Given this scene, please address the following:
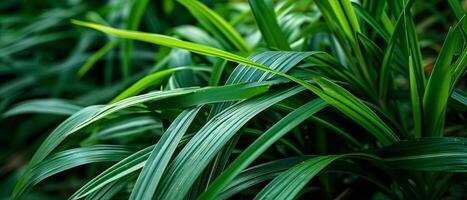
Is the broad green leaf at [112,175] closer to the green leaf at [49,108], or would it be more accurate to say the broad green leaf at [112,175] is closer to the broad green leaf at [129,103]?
the broad green leaf at [129,103]

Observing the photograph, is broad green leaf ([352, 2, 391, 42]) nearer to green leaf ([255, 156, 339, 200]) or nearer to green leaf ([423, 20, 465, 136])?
green leaf ([423, 20, 465, 136])

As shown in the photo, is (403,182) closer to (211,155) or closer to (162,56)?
(211,155)

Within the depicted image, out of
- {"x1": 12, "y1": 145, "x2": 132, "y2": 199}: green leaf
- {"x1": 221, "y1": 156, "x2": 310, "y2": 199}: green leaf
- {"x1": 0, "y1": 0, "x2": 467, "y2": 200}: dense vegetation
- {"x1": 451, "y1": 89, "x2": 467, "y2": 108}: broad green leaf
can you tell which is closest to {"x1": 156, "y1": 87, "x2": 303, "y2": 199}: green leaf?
{"x1": 0, "y1": 0, "x2": 467, "y2": 200}: dense vegetation

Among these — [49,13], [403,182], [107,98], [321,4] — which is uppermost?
[49,13]

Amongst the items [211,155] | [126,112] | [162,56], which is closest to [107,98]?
[162,56]

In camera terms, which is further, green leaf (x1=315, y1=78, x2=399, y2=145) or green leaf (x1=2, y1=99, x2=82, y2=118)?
green leaf (x1=2, y1=99, x2=82, y2=118)

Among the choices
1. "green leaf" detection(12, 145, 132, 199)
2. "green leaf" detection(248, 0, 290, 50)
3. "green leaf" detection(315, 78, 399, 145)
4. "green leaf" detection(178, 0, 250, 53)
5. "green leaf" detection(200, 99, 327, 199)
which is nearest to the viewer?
"green leaf" detection(200, 99, 327, 199)
